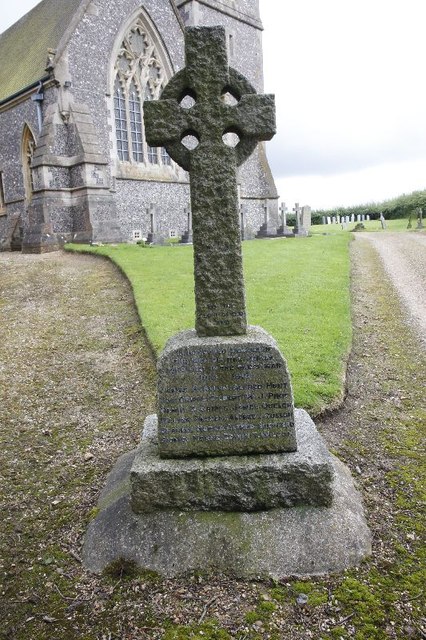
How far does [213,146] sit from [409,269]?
39.1ft

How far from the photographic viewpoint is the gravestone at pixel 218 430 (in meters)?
3.16

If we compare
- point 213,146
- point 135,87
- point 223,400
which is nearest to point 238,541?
point 223,400

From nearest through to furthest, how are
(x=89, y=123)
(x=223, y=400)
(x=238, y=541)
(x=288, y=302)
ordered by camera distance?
(x=238, y=541)
(x=223, y=400)
(x=288, y=302)
(x=89, y=123)

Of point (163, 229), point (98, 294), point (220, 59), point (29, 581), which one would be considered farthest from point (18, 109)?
point (29, 581)

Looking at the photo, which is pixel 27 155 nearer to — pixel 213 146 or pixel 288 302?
pixel 288 302

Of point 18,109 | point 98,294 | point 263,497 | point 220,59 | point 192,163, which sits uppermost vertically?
point 18,109

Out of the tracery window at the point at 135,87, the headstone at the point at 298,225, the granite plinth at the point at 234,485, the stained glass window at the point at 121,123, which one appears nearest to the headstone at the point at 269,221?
the headstone at the point at 298,225

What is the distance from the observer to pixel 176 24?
22188mm

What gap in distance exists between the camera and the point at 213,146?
343 cm

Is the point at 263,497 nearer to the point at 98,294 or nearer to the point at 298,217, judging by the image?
the point at 98,294

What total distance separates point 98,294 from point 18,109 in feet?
43.9

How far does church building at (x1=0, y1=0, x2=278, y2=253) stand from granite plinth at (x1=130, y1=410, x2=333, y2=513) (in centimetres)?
1547

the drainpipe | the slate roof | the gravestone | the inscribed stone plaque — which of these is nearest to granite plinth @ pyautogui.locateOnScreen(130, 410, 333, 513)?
the gravestone

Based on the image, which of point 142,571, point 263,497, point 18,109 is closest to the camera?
point 142,571
